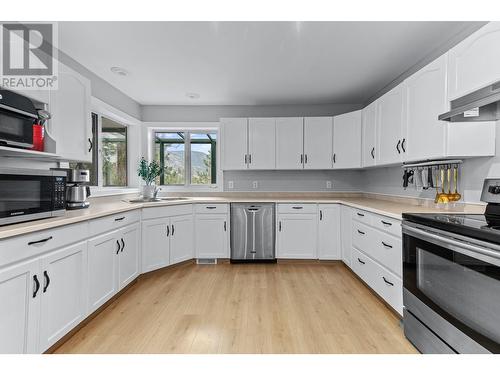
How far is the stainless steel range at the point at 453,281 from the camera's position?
3.75ft

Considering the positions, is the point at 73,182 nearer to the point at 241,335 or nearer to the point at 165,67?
the point at 165,67

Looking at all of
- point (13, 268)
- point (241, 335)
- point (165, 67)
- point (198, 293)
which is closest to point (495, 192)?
point (241, 335)

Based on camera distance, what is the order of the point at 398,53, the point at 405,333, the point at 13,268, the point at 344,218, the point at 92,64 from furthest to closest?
the point at 344,218, the point at 92,64, the point at 398,53, the point at 405,333, the point at 13,268

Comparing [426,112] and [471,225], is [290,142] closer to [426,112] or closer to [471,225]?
[426,112]

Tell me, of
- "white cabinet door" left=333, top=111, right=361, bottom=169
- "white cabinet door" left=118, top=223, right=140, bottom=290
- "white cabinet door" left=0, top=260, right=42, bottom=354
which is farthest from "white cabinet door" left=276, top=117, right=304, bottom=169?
"white cabinet door" left=0, top=260, right=42, bottom=354

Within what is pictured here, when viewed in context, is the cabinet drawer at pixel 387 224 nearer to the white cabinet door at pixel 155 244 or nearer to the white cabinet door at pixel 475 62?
the white cabinet door at pixel 475 62

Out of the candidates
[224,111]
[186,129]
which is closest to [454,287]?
[224,111]

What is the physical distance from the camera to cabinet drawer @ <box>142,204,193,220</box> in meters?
2.91

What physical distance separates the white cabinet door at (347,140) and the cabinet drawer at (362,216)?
2.76 ft

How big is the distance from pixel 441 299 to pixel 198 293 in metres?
1.98

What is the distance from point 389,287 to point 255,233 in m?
1.73

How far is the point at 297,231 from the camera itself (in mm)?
3441

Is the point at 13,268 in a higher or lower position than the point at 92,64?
lower

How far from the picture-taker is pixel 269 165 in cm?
377
